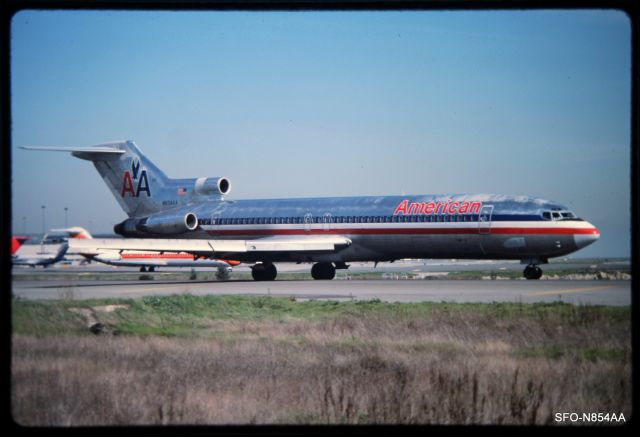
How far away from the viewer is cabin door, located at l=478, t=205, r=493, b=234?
2958 centimetres

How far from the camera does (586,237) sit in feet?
94.6

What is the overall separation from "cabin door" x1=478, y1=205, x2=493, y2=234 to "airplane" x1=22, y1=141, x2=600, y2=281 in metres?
0.04

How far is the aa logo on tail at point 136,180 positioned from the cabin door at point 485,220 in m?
17.3

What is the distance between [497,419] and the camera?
8273 mm

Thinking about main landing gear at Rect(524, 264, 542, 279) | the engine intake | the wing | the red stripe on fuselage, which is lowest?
main landing gear at Rect(524, 264, 542, 279)

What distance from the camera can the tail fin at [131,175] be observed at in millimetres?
38344

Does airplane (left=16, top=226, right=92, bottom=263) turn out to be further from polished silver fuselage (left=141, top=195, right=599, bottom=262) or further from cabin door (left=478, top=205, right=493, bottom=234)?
cabin door (left=478, top=205, right=493, bottom=234)

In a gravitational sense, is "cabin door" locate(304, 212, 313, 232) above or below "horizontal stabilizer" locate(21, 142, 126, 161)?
below

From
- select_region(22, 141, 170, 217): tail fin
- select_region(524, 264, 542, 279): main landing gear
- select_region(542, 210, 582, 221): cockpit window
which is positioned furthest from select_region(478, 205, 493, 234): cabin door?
select_region(22, 141, 170, 217): tail fin

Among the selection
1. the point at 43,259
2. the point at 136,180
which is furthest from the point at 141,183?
the point at 43,259

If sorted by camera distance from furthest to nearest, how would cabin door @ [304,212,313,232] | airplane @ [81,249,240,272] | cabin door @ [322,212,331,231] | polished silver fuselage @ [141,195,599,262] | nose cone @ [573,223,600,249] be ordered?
1. airplane @ [81,249,240,272]
2. cabin door @ [304,212,313,232]
3. cabin door @ [322,212,331,231]
4. polished silver fuselage @ [141,195,599,262]
5. nose cone @ [573,223,600,249]

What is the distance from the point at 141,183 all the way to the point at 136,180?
29 centimetres
